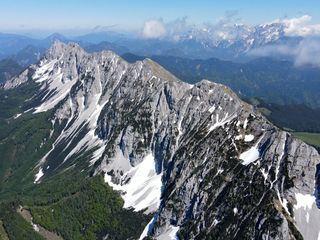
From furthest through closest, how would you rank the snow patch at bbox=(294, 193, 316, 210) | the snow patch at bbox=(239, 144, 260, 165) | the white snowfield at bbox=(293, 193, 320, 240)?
the snow patch at bbox=(239, 144, 260, 165), the snow patch at bbox=(294, 193, 316, 210), the white snowfield at bbox=(293, 193, 320, 240)

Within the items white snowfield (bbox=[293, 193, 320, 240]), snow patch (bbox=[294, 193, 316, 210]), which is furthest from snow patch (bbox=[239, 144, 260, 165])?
white snowfield (bbox=[293, 193, 320, 240])

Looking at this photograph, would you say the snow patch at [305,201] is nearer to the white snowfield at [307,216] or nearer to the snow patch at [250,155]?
the white snowfield at [307,216]

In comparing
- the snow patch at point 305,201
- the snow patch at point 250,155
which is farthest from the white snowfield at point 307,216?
the snow patch at point 250,155

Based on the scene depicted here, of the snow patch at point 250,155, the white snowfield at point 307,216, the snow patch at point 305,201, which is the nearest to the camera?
the white snowfield at point 307,216

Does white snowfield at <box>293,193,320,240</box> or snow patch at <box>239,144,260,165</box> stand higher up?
snow patch at <box>239,144,260,165</box>

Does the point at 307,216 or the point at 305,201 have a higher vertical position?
the point at 305,201

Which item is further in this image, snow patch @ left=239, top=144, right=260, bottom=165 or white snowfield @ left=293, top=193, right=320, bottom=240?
snow patch @ left=239, top=144, right=260, bottom=165

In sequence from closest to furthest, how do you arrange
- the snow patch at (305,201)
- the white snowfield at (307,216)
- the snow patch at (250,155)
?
the white snowfield at (307,216) < the snow patch at (305,201) < the snow patch at (250,155)

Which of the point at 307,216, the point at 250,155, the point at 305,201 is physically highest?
the point at 250,155

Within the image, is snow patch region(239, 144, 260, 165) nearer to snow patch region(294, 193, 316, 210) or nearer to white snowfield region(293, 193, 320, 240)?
snow patch region(294, 193, 316, 210)

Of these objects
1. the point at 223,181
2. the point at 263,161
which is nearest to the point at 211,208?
the point at 223,181

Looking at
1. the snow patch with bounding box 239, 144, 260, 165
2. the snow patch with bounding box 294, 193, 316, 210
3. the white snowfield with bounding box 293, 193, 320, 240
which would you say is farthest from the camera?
the snow patch with bounding box 239, 144, 260, 165

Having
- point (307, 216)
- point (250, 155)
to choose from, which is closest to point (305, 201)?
point (307, 216)

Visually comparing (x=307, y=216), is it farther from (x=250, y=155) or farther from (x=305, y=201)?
(x=250, y=155)
